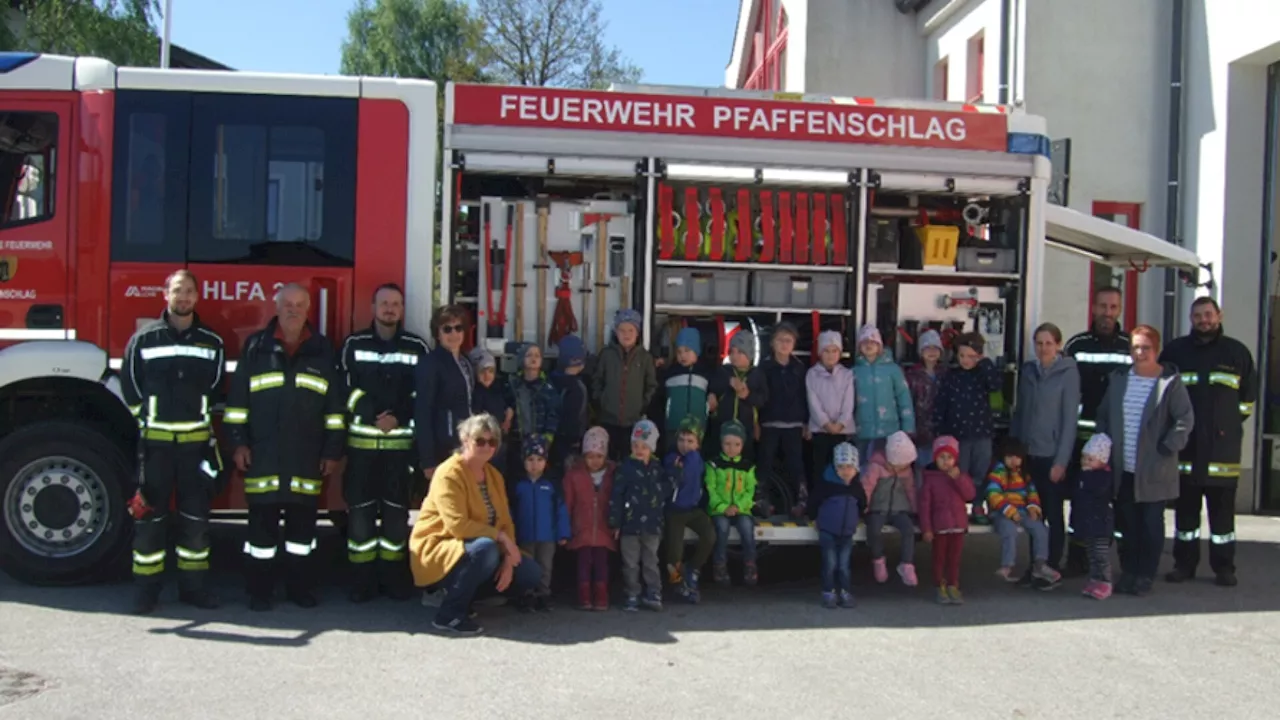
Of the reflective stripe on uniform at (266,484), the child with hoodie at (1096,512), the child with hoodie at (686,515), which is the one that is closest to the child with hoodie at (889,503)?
the child with hoodie at (686,515)

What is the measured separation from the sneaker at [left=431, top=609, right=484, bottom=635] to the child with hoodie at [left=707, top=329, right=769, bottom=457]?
2066 millimetres

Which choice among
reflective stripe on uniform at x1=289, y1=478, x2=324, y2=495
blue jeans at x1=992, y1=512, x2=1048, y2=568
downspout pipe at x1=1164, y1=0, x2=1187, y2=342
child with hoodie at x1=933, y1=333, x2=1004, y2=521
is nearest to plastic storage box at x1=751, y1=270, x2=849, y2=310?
child with hoodie at x1=933, y1=333, x2=1004, y2=521

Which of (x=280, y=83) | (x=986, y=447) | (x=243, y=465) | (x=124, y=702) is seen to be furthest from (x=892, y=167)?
(x=124, y=702)

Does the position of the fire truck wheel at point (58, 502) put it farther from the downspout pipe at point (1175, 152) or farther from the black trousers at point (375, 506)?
the downspout pipe at point (1175, 152)

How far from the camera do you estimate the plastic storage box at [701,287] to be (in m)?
7.32

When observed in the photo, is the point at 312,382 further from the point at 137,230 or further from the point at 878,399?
the point at 878,399

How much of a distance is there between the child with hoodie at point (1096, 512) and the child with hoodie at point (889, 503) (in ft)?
3.71

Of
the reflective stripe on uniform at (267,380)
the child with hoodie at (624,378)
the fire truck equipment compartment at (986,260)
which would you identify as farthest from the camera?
the fire truck equipment compartment at (986,260)

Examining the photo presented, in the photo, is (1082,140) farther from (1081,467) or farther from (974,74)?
(1081,467)

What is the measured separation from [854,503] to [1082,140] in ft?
23.6

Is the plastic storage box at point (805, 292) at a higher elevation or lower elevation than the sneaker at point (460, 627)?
higher

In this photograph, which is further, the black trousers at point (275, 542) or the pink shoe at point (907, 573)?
the pink shoe at point (907, 573)

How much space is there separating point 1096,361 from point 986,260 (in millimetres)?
1003

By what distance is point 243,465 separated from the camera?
6.20 m
